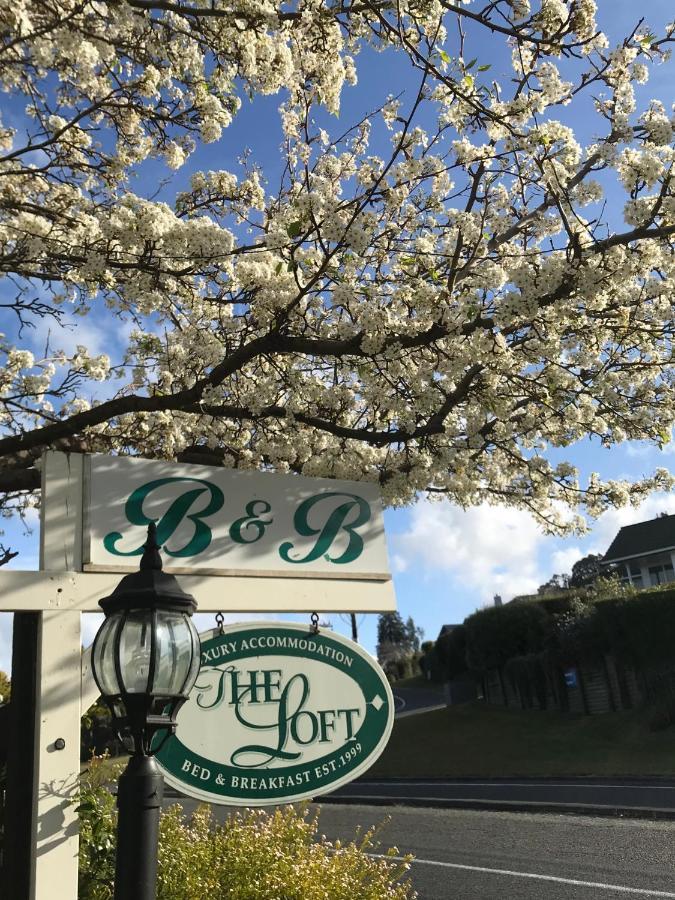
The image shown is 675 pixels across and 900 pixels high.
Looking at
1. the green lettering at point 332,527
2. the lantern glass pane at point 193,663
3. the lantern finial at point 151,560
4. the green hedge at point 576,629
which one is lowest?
the lantern glass pane at point 193,663

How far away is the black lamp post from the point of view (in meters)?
3.27

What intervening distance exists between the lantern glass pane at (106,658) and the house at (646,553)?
57483 mm

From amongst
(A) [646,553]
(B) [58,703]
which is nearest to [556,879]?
(B) [58,703]

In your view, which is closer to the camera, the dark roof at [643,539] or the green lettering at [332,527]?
the green lettering at [332,527]

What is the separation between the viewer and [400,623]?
12975 cm

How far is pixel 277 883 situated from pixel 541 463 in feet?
17.4

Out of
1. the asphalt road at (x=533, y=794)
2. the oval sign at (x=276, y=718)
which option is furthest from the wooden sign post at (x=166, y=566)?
the asphalt road at (x=533, y=794)

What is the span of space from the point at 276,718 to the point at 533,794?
53.5 feet

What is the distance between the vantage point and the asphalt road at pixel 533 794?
16.0 m

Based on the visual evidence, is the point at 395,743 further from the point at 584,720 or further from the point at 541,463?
the point at 541,463

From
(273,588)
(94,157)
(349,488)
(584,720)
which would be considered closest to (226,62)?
(94,157)

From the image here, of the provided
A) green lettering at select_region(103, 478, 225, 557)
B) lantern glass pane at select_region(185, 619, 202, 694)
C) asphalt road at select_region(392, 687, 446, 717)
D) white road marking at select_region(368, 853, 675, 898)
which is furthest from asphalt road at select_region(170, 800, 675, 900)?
asphalt road at select_region(392, 687, 446, 717)

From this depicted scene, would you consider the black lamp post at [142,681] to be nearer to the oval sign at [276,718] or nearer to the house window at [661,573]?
the oval sign at [276,718]

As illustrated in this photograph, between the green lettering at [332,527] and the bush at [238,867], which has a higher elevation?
the green lettering at [332,527]
